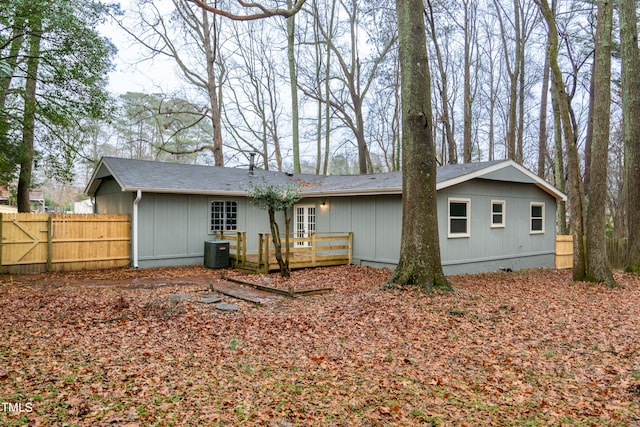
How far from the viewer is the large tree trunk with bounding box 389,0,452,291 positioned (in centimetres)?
782

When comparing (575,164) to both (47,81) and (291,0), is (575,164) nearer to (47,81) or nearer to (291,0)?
(47,81)

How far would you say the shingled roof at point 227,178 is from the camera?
1164cm

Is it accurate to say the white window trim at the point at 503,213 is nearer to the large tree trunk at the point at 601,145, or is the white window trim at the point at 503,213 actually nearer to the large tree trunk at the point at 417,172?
the large tree trunk at the point at 601,145

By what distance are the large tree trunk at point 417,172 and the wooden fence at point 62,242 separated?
884cm

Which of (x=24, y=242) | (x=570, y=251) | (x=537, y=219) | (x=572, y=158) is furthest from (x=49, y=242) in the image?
(x=570, y=251)

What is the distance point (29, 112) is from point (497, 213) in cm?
1418

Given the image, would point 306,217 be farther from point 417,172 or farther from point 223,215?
point 417,172

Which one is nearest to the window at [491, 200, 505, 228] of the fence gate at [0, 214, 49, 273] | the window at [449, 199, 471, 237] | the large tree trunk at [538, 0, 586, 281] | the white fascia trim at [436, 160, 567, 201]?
the white fascia trim at [436, 160, 567, 201]

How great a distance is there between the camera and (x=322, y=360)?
456 centimetres

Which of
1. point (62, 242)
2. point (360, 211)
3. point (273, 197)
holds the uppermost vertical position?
point (273, 197)

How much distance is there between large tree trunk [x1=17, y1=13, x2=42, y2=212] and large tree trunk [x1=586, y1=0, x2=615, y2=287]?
1344 centimetres

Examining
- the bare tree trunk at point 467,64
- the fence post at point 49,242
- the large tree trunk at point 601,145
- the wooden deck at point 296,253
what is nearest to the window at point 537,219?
the large tree trunk at point 601,145

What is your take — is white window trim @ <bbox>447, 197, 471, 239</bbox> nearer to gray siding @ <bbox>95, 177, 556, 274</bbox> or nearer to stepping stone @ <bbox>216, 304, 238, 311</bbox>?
gray siding @ <bbox>95, 177, 556, 274</bbox>

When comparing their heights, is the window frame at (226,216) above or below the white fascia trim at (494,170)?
below
